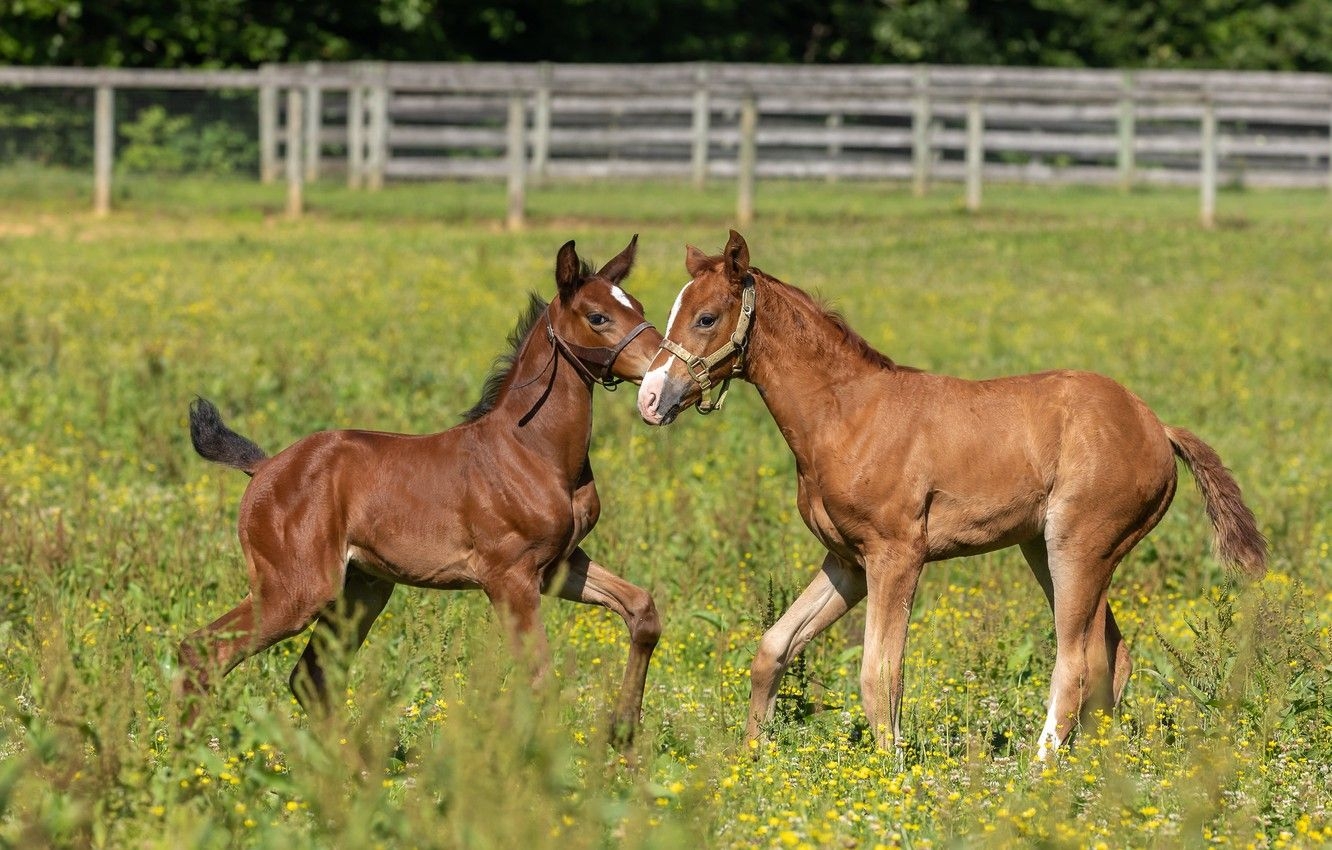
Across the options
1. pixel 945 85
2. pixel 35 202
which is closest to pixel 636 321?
pixel 35 202

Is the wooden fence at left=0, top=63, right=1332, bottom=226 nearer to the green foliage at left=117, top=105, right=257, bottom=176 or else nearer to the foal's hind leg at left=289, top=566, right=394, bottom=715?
the green foliage at left=117, top=105, right=257, bottom=176

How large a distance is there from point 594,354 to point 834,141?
23.1 m

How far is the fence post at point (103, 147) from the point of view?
870 inches

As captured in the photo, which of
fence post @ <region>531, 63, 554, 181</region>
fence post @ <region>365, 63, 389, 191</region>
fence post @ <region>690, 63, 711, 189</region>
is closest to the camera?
fence post @ <region>365, 63, 389, 191</region>

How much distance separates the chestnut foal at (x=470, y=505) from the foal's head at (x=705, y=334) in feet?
0.44

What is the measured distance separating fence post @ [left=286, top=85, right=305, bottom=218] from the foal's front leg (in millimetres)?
17682

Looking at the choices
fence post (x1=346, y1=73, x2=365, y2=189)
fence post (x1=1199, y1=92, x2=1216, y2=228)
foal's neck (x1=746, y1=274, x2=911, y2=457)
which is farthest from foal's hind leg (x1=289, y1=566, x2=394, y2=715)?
fence post (x1=346, y1=73, x2=365, y2=189)

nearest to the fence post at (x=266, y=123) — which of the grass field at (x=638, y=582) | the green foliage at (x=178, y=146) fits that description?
the green foliage at (x=178, y=146)

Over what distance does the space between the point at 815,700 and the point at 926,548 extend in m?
0.95

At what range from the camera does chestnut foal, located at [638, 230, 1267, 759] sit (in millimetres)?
6266

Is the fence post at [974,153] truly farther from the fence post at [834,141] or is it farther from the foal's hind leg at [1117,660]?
the foal's hind leg at [1117,660]

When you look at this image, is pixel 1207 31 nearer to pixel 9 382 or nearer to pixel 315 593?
pixel 9 382

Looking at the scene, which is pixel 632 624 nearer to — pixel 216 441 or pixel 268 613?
pixel 268 613

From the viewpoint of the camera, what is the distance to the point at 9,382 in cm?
1270
